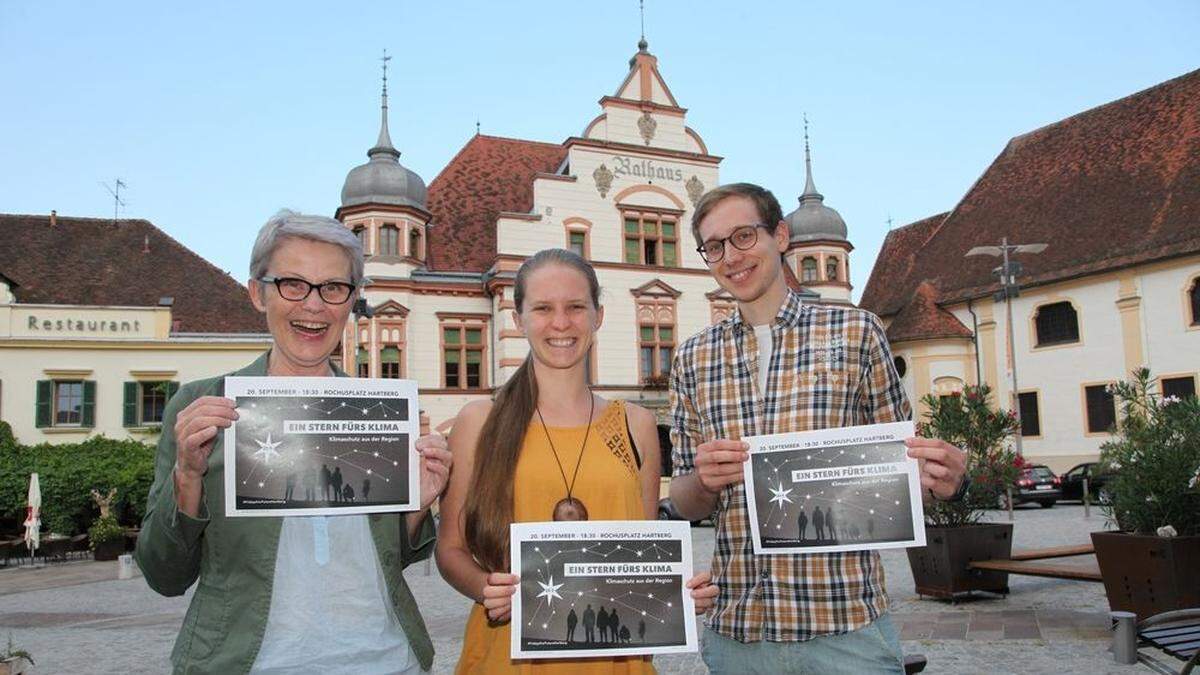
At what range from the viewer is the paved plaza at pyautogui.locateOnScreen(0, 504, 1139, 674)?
7.50 metres

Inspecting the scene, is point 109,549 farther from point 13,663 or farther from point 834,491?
point 834,491

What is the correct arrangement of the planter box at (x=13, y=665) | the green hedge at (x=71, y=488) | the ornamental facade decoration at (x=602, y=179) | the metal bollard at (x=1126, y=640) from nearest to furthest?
the metal bollard at (x=1126, y=640), the planter box at (x=13, y=665), the green hedge at (x=71, y=488), the ornamental facade decoration at (x=602, y=179)

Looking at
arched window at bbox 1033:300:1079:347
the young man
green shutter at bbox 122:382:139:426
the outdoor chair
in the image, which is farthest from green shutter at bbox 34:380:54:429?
arched window at bbox 1033:300:1079:347

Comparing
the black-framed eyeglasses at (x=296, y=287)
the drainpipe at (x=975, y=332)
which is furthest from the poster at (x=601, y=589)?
the drainpipe at (x=975, y=332)

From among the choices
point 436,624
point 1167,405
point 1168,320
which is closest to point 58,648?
point 436,624

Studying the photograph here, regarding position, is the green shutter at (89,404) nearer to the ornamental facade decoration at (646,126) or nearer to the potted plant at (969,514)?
the ornamental facade decoration at (646,126)

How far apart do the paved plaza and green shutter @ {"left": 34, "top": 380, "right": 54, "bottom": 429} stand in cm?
1428

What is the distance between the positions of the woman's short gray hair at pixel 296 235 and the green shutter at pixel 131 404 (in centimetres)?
2943

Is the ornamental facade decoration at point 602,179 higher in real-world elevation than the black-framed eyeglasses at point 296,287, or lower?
higher

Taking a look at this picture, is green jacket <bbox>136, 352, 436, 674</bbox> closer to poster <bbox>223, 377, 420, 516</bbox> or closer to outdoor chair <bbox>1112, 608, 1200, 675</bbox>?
poster <bbox>223, 377, 420, 516</bbox>

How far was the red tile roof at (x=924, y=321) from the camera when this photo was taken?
114ft

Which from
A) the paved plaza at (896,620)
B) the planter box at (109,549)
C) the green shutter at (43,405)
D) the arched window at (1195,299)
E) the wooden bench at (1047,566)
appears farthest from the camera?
the arched window at (1195,299)

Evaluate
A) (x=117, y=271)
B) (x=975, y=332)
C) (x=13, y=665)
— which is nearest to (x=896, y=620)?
(x=13, y=665)

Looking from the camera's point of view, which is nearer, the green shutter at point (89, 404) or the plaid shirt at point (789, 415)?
the plaid shirt at point (789, 415)
